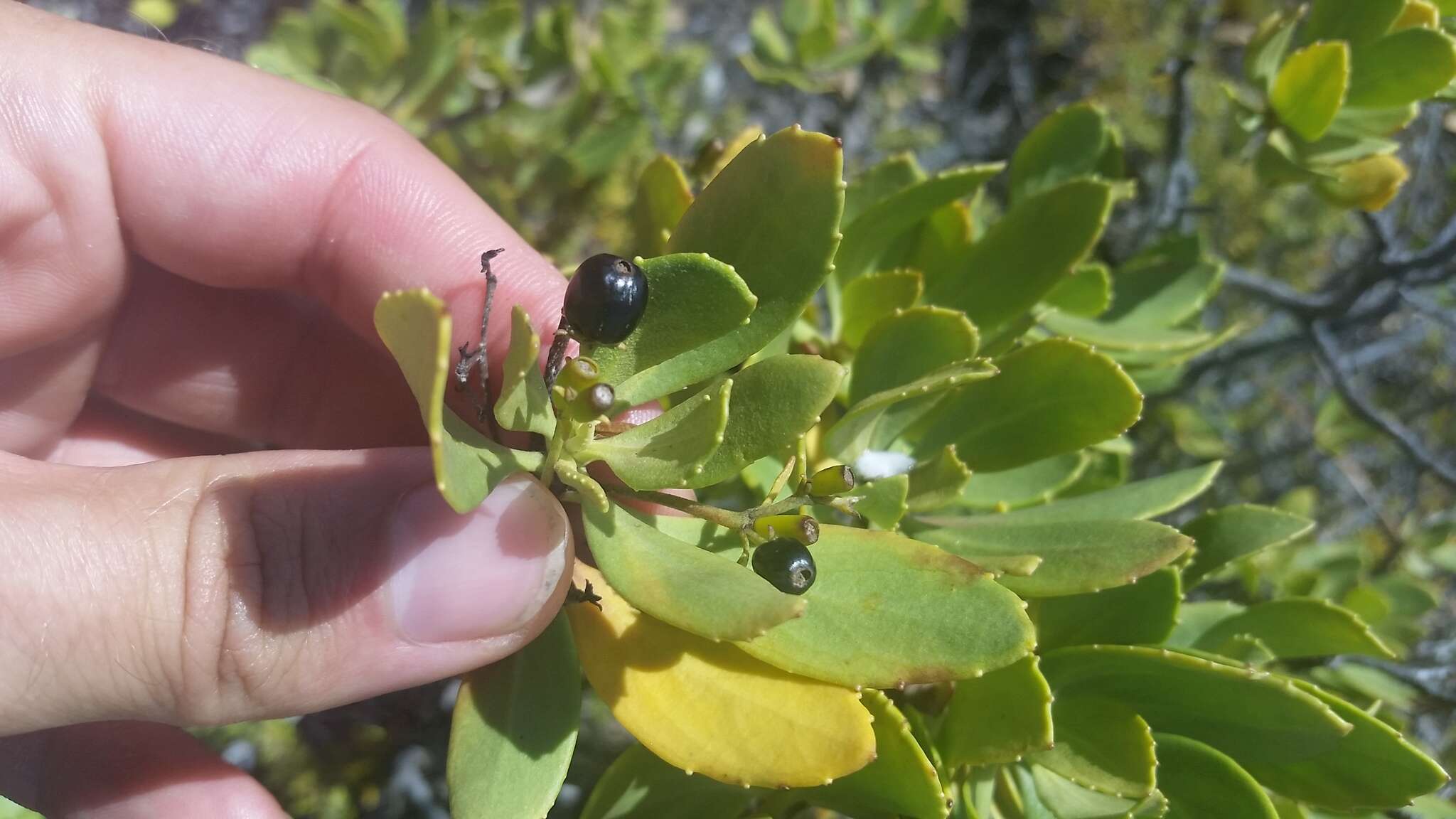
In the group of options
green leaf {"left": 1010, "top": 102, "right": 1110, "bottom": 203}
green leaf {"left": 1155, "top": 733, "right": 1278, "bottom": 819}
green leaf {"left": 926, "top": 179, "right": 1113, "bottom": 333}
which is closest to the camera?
green leaf {"left": 1155, "top": 733, "right": 1278, "bottom": 819}

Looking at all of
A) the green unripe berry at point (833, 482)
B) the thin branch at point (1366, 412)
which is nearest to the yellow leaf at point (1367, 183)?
the thin branch at point (1366, 412)

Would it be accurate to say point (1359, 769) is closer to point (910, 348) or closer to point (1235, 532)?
point (1235, 532)

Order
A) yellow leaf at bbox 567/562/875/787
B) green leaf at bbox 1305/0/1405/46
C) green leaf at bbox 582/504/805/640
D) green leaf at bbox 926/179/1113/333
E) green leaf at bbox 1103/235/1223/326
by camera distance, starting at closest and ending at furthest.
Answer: green leaf at bbox 582/504/805/640 < yellow leaf at bbox 567/562/875/787 < green leaf at bbox 926/179/1113/333 < green leaf at bbox 1305/0/1405/46 < green leaf at bbox 1103/235/1223/326

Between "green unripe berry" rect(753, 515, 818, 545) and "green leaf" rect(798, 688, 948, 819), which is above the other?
"green unripe berry" rect(753, 515, 818, 545)

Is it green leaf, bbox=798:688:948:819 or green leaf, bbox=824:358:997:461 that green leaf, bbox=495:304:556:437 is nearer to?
green leaf, bbox=824:358:997:461

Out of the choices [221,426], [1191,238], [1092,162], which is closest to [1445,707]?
[1191,238]

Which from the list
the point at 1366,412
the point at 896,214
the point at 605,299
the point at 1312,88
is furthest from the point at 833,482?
the point at 1366,412

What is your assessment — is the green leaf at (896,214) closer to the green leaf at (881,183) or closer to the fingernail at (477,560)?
the green leaf at (881,183)

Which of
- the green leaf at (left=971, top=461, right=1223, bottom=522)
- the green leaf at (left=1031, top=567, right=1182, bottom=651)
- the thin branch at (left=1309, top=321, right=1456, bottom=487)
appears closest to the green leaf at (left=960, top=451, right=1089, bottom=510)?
the green leaf at (left=971, top=461, right=1223, bottom=522)
